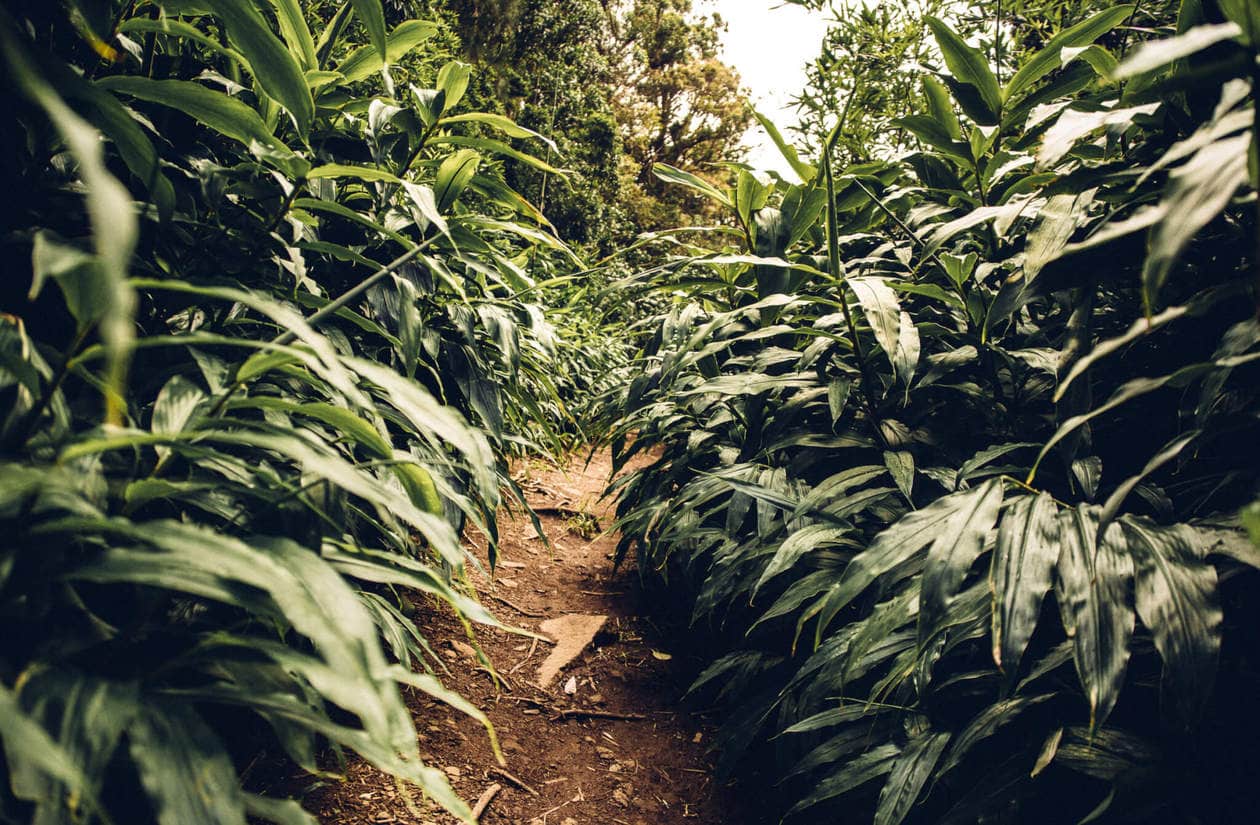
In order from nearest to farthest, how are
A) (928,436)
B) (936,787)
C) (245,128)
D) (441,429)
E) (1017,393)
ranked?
(441,429) < (245,128) < (936,787) < (1017,393) < (928,436)

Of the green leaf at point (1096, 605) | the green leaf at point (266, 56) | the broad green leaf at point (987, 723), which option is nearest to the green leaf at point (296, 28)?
the green leaf at point (266, 56)

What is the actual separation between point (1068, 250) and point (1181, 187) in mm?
145

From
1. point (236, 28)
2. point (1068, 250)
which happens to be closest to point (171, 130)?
point (236, 28)

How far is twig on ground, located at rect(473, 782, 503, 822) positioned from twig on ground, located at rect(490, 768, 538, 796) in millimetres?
26

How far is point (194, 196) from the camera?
896 mm

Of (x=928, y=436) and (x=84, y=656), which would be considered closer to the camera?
(x=84, y=656)

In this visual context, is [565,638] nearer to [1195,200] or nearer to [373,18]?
[373,18]

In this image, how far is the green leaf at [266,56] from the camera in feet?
1.96

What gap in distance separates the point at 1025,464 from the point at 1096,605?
0.35m

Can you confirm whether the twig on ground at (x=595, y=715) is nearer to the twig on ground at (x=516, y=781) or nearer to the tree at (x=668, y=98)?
the twig on ground at (x=516, y=781)

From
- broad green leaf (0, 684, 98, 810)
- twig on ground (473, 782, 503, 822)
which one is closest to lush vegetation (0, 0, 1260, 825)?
broad green leaf (0, 684, 98, 810)

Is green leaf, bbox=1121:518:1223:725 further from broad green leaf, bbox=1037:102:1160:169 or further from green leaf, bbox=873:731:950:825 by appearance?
broad green leaf, bbox=1037:102:1160:169

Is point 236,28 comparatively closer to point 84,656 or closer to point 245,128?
point 245,128

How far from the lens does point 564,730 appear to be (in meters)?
1.46
